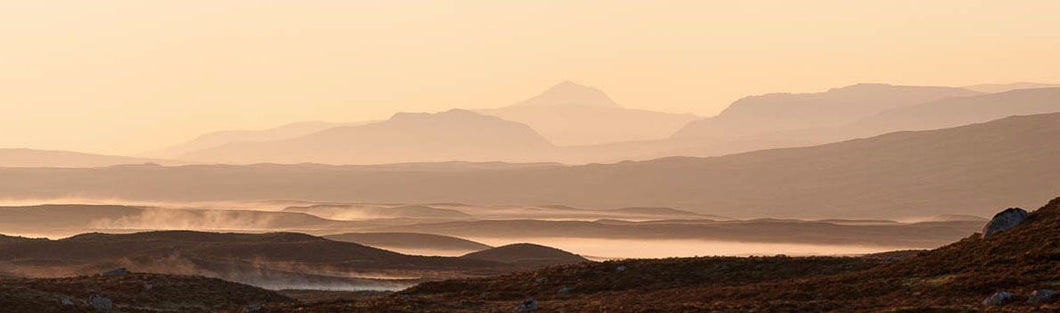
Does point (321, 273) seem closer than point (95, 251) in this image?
Yes

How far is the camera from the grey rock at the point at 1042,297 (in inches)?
1585

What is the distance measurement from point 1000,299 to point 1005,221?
14.9m

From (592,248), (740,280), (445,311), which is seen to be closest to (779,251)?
(592,248)

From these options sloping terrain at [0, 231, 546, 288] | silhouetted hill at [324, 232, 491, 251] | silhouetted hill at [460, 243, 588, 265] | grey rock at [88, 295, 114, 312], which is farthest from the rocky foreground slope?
silhouetted hill at [324, 232, 491, 251]

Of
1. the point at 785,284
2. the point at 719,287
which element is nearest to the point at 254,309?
the point at 719,287

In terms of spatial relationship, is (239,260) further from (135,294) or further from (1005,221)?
(1005,221)

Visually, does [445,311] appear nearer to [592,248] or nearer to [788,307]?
→ [788,307]

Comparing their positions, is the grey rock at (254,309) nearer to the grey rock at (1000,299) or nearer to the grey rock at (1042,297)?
the grey rock at (1000,299)

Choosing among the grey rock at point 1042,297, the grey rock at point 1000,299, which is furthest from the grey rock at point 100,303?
the grey rock at point 1042,297

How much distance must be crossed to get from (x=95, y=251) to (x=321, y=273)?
26.0 meters

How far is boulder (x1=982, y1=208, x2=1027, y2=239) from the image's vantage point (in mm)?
55188

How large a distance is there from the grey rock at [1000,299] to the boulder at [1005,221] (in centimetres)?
1392

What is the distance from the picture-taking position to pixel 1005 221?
55.4 metres

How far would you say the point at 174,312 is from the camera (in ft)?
192
